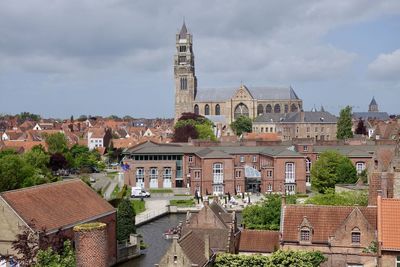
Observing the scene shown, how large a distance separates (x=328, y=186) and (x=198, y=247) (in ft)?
132

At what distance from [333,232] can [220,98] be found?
138 metres

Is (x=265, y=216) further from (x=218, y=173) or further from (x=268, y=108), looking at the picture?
(x=268, y=108)

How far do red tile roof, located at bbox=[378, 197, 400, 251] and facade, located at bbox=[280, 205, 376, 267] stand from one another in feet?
10.2

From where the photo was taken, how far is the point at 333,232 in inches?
1248

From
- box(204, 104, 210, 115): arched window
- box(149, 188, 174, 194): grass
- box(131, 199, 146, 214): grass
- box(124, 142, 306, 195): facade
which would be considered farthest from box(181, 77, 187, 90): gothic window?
box(131, 199, 146, 214): grass

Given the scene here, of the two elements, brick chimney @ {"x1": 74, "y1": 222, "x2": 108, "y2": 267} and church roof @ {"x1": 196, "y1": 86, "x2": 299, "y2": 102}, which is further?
church roof @ {"x1": 196, "y1": 86, "x2": 299, "y2": 102}

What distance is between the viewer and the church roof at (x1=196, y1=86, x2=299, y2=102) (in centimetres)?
16838

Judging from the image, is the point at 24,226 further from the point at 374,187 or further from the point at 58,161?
the point at 58,161

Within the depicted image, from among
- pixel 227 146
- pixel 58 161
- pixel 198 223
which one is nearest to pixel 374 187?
pixel 198 223

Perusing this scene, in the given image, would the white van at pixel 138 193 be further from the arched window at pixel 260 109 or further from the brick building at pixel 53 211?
the arched window at pixel 260 109

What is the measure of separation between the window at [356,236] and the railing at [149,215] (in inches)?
1129

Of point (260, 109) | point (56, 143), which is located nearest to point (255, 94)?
point (260, 109)

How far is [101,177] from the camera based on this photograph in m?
94.2

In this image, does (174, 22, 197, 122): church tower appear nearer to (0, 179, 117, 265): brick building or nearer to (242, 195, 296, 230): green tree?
(242, 195, 296, 230): green tree
